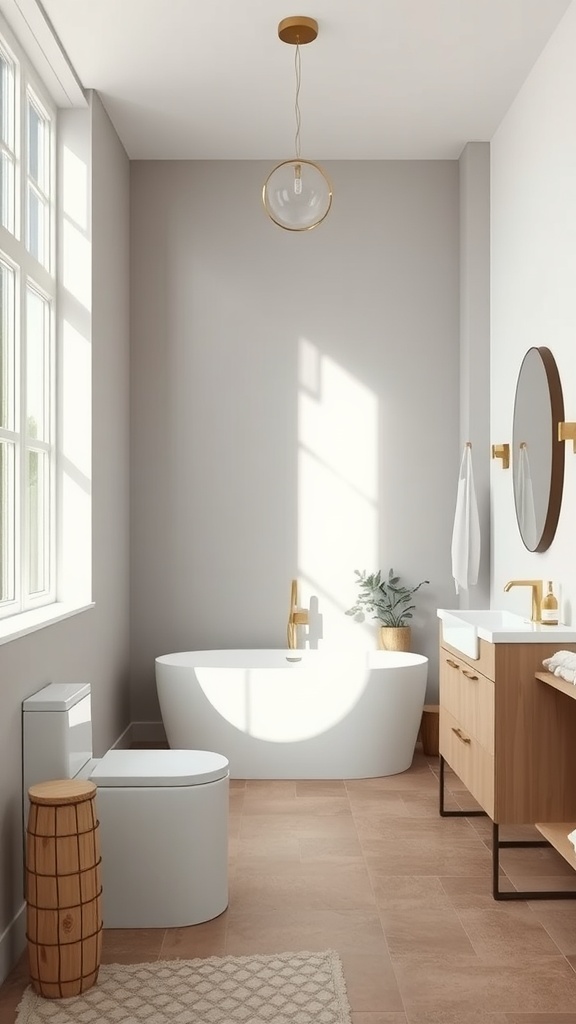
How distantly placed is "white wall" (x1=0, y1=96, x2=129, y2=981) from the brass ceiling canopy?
1.01 meters

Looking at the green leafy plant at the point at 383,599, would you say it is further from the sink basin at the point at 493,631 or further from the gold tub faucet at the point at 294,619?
the sink basin at the point at 493,631

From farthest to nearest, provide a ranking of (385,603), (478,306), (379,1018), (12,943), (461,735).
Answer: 1. (385,603)
2. (478,306)
3. (461,735)
4. (12,943)
5. (379,1018)

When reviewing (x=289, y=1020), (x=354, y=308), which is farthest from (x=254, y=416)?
(x=289, y=1020)

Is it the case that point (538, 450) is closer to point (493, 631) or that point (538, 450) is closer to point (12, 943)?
point (493, 631)

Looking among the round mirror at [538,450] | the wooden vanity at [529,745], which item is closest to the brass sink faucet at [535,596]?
the round mirror at [538,450]

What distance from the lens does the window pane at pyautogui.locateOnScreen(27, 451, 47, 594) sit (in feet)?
12.9

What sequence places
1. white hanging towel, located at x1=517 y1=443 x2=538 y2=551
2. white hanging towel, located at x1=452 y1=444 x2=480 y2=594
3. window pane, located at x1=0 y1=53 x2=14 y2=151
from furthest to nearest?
white hanging towel, located at x1=452 y1=444 x2=480 y2=594 → white hanging towel, located at x1=517 y1=443 x2=538 y2=551 → window pane, located at x1=0 y1=53 x2=14 y2=151

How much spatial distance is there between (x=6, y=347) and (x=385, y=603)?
8.38 feet

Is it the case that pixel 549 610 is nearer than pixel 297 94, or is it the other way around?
pixel 549 610

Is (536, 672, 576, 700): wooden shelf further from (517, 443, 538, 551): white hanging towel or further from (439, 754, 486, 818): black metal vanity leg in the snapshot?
(439, 754, 486, 818): black metal vanity leg

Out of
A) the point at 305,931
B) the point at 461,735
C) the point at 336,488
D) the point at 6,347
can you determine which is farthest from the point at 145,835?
the point at 336,488

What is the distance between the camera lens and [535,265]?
4105 millimetres

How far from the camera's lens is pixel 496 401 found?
489 centimetres

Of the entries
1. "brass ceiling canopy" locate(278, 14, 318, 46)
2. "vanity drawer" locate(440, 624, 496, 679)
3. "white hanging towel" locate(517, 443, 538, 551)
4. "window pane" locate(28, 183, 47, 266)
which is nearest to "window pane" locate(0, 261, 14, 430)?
"window pane" locate(28, 183, 47, 266)
